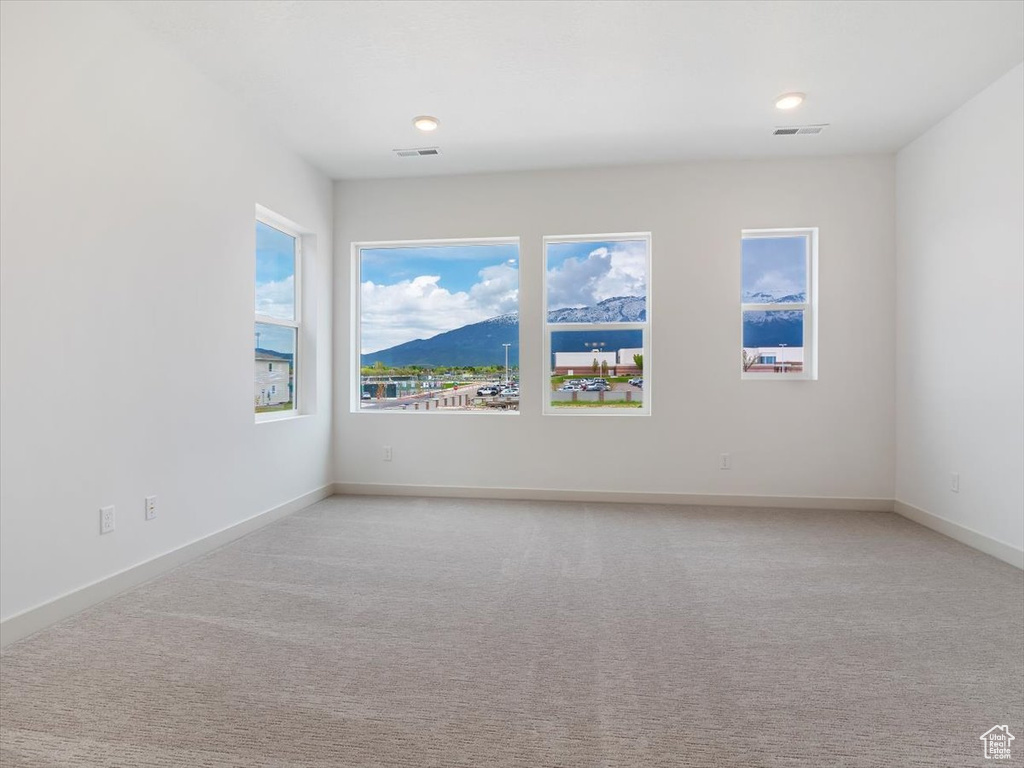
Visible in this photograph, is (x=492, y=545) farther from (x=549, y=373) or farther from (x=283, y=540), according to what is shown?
(x=549, y=373)

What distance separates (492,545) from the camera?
132 inches

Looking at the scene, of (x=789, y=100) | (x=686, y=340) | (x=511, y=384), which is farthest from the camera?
(x=511, y=384)

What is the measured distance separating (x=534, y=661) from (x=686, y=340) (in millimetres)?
3068

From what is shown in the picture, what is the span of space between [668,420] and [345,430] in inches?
108

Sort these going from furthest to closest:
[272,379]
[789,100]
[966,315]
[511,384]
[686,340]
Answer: [511,384] < [686,340] < [272,379] < [966,315] < [789,100]

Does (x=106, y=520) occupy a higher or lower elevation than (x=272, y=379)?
lower

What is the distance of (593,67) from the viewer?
9.81 feet

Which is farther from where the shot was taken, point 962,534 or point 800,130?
point 800,130

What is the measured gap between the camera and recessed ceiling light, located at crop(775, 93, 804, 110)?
3.29 metres

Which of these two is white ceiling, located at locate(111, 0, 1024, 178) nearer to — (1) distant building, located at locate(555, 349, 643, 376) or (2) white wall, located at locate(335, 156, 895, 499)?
(2) white wall, located at locate(335, 156, 895, 499)

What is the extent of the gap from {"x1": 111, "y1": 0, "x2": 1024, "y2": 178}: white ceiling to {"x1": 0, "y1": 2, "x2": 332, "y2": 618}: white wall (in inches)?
15.6

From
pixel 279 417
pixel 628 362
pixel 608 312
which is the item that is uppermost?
pixel 608 312

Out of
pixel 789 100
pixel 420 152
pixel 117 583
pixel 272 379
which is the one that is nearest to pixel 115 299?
pixel 117 583

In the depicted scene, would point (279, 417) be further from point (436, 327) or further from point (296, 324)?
point (436, 327)
